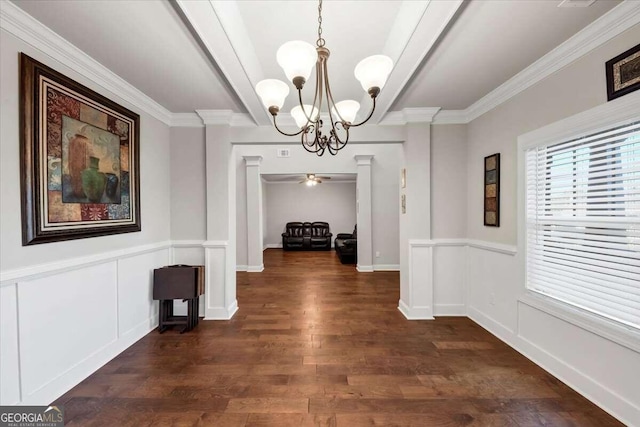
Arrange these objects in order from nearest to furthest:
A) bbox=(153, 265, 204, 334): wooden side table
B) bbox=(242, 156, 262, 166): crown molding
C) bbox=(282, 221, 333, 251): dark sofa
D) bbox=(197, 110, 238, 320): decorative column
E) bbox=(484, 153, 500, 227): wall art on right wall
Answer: bbox=(484, 153, 500, 227): wall art on right wall < bbox=(153, 265, 204, 334): wooden side table < bbox=(197, 110, 238, 320): decorative column < bbox=(242, 156, 262, 166): crown molding < bbox=(282, 221, 333, 251): dark sofa

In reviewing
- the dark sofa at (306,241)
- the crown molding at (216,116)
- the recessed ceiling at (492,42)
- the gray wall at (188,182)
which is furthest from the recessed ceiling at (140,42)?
the dark sofa at (306,241)

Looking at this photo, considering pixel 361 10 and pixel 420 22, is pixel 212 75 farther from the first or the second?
pixel 420 22

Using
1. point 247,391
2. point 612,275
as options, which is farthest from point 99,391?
point 612,275

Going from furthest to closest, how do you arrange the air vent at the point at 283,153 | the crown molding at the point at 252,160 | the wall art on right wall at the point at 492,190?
the crown molding at the point at 252,160, the air vent at the point at 283,153, the wall art on right wall at the point at 492,190

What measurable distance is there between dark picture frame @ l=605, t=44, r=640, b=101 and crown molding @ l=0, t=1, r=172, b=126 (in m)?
3.76

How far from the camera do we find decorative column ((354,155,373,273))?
605 cm

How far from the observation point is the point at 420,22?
5.69ft

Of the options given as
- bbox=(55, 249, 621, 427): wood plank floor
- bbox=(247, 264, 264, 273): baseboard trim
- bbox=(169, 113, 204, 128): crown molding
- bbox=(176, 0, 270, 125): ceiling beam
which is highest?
bbox=(176, 0, 270, 125): ceiling beam

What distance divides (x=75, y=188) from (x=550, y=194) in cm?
390

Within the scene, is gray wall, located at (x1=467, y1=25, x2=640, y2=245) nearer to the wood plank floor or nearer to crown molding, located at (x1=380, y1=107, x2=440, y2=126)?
crown molding, located at (x1=380, y1=107, x2=440, y2=126)

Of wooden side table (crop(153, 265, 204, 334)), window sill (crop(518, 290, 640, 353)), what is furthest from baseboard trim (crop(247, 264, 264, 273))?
window sill (crop(518, 290, 640, 353))

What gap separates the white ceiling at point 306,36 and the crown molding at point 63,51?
64 millimetres

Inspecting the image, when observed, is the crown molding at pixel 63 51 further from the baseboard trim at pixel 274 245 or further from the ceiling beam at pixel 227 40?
the baseboard trim at pixel 274 245

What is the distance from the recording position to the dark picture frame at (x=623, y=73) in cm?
161
